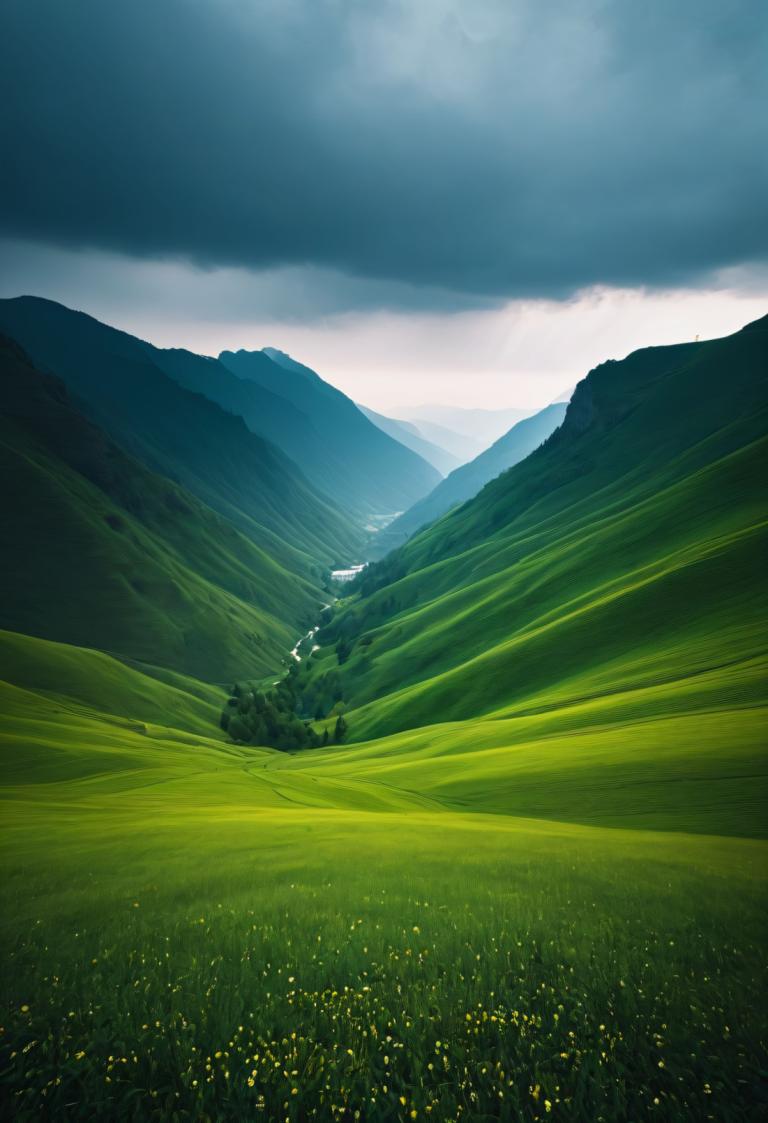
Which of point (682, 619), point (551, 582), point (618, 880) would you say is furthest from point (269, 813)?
point (551, 582)

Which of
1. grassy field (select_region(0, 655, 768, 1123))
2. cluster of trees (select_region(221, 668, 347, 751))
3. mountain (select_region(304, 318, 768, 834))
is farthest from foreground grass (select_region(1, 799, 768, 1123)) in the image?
cluster of trees (select_region(221, 668, 347, 751))

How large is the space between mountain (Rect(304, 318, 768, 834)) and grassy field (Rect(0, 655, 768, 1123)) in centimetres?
1854

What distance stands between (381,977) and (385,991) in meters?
0.68

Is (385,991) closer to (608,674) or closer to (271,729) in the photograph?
(608,674)

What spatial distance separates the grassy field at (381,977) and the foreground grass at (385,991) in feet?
0.16

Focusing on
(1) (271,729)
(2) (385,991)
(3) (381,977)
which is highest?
(2) (385,991)

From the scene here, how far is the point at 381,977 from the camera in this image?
11789mm

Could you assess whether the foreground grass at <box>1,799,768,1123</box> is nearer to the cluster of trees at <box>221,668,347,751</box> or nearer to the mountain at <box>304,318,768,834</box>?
the mountain at <box>304,318,768,834</box>

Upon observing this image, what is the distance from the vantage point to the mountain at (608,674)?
4412 centimetres

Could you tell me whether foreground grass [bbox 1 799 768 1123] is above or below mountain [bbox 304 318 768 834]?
above

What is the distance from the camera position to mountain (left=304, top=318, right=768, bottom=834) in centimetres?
4412

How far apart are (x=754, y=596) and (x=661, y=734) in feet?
146

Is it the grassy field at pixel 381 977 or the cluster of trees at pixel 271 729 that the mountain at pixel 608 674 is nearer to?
Result: the cluster of trees at pixel 271 729

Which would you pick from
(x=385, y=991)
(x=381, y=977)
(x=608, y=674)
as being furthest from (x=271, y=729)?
(x=385, y=991)
